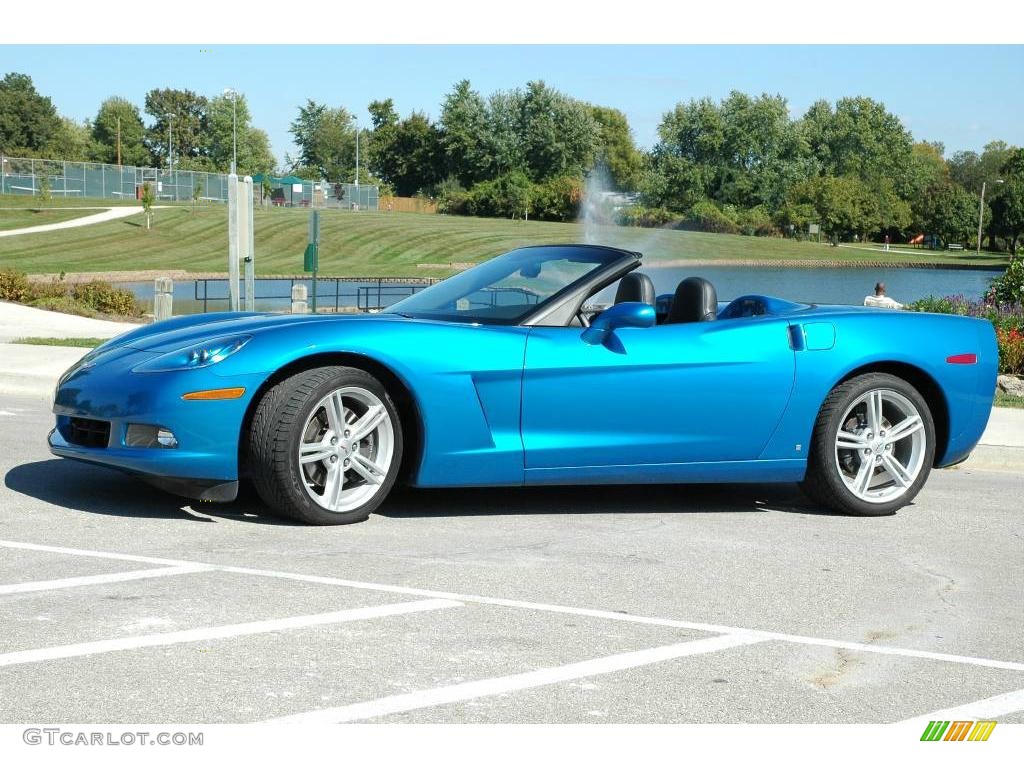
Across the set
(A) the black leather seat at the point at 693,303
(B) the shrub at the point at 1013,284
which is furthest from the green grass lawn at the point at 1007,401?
(A) the black leather seat at the point at 693,303

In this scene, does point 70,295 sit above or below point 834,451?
below

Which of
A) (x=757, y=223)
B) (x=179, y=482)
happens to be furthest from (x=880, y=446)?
(x=757, y=223)

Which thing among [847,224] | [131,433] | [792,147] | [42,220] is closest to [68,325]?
[131,433]

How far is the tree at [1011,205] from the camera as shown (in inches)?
4353

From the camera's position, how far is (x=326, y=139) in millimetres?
143000

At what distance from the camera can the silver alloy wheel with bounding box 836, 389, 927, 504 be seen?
730 centimetres

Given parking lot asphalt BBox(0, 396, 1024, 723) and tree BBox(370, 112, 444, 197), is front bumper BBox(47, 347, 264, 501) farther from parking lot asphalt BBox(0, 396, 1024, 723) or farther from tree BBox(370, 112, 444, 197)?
tree BBox(370, 112, 444, 197)

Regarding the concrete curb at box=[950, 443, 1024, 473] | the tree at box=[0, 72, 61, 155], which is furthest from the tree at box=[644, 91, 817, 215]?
the tree at box=[0, 72, 61, 155]

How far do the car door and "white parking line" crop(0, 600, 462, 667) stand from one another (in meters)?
1.73

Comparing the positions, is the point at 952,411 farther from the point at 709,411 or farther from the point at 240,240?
the point at 240,240

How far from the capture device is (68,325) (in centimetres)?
1998

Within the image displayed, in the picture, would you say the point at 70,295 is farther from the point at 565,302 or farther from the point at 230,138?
the point at 230,138
